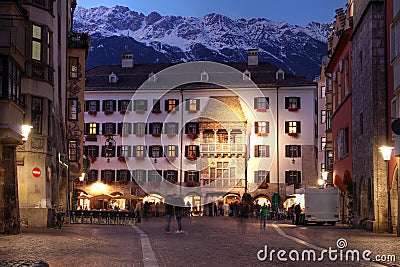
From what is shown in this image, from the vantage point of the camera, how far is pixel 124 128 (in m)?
97.0

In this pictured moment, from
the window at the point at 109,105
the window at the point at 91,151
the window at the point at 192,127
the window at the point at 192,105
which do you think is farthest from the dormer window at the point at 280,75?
the window at the point at 91,151

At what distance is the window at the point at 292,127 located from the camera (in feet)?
313

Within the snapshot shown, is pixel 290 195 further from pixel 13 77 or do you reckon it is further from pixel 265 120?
pixel 13 77

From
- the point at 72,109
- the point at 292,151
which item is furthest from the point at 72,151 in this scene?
the point at 292,151

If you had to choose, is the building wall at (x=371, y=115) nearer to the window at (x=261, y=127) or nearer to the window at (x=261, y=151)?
the window at (x=261, y=151)

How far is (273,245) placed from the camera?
26062 mm

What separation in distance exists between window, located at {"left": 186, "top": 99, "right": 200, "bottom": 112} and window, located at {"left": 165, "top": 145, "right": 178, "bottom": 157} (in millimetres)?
4942

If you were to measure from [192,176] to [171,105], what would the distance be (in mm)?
9039

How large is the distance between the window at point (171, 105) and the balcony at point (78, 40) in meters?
47.9

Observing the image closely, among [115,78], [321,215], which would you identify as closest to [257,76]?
[115,78]

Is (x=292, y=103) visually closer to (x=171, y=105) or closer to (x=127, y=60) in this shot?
(x=171, y=105)

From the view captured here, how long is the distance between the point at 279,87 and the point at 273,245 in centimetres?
7185

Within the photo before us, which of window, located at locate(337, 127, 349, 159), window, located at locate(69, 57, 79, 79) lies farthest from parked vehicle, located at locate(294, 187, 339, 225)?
window, located at locate(69, 57, 79, 79)

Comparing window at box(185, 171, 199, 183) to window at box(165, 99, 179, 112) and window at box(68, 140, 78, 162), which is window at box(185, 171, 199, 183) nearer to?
window at box(165, 99, 179, 112)
